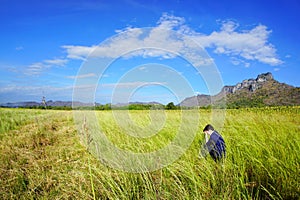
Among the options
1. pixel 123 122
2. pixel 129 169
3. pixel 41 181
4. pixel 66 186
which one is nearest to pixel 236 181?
pixel 129 169

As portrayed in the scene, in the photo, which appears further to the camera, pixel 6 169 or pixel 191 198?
pixel 6 169

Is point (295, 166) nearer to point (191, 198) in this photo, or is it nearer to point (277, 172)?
point (277, 172)

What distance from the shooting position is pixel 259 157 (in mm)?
2645

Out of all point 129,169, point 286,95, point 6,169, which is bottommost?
point 6,169

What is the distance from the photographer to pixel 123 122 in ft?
20.8

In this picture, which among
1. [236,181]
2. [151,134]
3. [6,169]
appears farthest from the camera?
[151,134]

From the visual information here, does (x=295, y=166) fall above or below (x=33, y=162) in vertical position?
above

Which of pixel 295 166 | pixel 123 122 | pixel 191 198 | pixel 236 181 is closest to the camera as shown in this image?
pixel 191 198

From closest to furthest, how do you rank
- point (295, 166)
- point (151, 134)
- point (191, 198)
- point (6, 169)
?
point (191, 198) → point (295, 166) → point (6, 169) → point (151, 134)

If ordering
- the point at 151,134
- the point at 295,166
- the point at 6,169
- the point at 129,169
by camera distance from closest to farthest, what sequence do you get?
1. the point at 295,166
2. the point at 129,169
3. the point at 6,169
4. the point at 151,134

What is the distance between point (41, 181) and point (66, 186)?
436mm

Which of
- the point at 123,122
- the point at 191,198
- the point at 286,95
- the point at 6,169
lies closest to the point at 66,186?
the point at 191,198

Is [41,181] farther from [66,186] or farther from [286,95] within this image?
[286,95]

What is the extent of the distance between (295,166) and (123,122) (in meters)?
4.60
